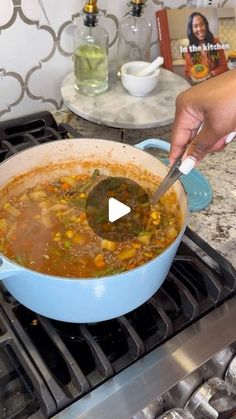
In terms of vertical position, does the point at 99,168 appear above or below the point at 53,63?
below

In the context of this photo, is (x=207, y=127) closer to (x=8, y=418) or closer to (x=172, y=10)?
(x=8, y=418)

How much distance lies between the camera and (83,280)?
58 cm

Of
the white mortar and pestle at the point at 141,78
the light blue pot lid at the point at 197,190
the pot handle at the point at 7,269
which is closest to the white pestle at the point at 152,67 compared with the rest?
the white mortar and pestle at the point at 141,78

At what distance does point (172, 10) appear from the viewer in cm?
122

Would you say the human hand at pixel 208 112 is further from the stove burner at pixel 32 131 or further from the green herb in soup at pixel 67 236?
the stove burner at pixel 32 131

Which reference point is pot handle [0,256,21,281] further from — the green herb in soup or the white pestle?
the white pestle

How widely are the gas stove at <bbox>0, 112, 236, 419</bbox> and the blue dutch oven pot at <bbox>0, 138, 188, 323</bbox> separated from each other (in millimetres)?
56

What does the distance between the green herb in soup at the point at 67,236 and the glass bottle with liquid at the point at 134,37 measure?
0.46 meters

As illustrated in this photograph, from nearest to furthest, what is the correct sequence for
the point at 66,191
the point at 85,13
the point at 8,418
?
the point at 8,418, the point at 66,191, the point at 85,13

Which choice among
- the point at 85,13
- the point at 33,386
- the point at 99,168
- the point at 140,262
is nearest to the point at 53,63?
the point at 85,13

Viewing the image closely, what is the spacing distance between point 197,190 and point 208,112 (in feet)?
0.98

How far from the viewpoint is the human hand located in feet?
2.34

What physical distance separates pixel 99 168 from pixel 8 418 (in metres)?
0.49
